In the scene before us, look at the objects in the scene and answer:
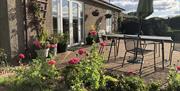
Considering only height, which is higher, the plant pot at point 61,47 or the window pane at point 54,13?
the window pane at point 54,13

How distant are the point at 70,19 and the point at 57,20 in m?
1.24

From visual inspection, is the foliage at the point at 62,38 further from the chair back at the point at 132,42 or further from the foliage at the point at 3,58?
the chair back at the point at 132,42

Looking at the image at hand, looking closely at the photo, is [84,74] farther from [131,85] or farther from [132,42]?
[132,42]

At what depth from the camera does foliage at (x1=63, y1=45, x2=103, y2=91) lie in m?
4.91

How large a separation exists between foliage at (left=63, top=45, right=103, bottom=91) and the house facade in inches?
165

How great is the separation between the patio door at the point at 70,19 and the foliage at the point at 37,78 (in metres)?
6.52

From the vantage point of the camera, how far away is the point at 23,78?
17.3ft

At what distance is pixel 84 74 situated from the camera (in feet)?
16.5

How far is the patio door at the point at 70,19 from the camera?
11891mm

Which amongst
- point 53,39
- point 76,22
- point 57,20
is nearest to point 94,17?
point 76,22

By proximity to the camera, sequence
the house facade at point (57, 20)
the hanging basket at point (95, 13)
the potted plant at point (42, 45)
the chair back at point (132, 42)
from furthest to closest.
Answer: the hanging basket at point (95, 13) → the potted plant at point (42, 45) → the house facade at point (57, 20) → the chair back at point (132, 42)

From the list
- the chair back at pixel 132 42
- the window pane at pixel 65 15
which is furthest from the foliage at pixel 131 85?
the window pane at pixel 65 15

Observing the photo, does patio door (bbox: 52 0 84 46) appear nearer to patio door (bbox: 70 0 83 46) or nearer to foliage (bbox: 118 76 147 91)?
patio door (bbox: 70 0 83 46)

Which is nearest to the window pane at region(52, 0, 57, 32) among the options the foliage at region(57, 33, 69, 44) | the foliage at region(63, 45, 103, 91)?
the foliage at region(57, 33, 69, 44)
